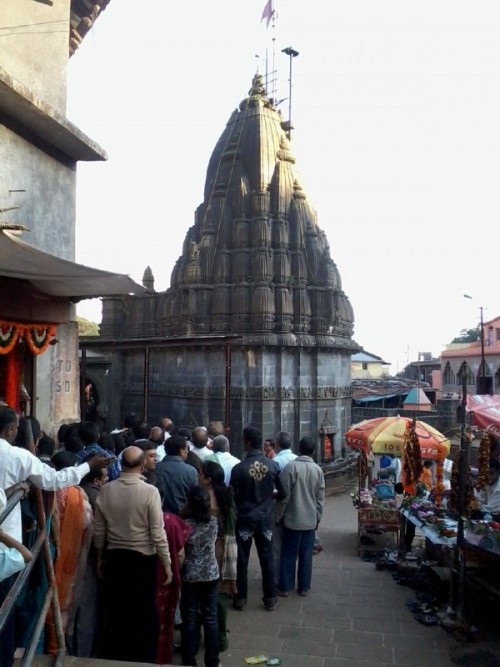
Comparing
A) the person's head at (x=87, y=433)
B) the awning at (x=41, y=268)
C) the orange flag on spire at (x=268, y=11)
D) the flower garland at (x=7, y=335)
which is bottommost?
the person's head at (x=87, y=433)

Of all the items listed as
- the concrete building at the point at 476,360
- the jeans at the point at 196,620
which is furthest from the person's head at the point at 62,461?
the concrete building at the point at 476,360

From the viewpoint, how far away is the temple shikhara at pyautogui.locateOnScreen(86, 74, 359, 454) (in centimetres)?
1538

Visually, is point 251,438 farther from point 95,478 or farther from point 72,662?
point 72,662

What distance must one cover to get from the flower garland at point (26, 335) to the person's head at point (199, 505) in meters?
3.19

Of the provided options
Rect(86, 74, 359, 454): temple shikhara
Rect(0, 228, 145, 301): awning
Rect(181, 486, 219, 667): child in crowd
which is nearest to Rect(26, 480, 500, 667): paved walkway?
Rect(181, 486, 219, 667): child in crowd

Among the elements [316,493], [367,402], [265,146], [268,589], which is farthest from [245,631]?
[367,402]

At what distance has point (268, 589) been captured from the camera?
232 inches

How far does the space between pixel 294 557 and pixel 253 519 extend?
37.1 inches

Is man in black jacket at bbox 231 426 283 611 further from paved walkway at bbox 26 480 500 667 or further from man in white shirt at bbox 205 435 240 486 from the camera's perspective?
man in white shirt at bbox 205 435 240 486

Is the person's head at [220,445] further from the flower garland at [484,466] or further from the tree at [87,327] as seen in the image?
the tree at [87,327]

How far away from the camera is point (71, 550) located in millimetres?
4027

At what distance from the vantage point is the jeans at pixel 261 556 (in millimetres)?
5891

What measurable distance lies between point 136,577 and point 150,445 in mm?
Result: 1654

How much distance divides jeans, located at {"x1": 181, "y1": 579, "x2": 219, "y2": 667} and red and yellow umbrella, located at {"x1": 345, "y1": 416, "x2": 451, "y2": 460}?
226 inches
